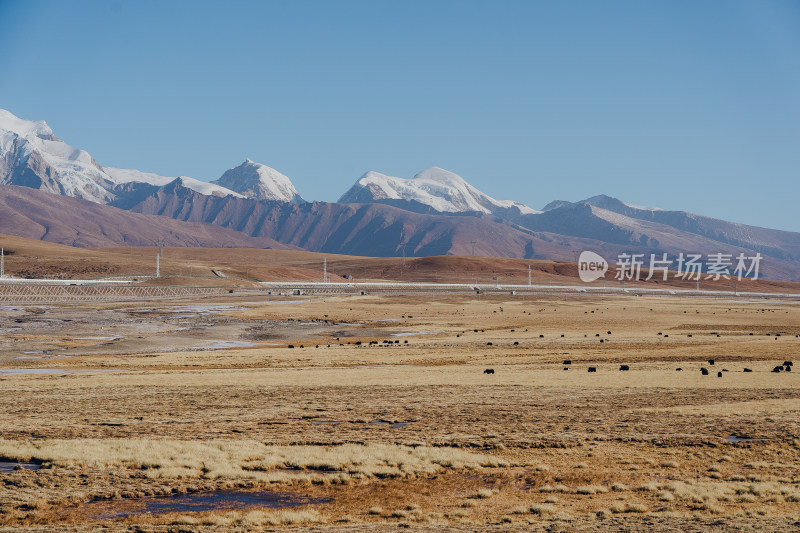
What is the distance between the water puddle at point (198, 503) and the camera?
17.4 m

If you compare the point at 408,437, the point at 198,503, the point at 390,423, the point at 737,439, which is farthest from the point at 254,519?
the point at 737,439

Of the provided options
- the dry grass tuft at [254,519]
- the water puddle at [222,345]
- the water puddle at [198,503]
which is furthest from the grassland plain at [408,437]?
the water puddle at [222,345]

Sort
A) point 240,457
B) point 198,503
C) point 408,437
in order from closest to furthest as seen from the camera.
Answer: point 198,503, point 240,457, point 408,437

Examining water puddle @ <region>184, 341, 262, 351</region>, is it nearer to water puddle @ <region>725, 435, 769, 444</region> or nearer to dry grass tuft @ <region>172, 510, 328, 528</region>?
water puddle @ <region>725, 435, 769, 444</region>

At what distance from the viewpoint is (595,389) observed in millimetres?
34750

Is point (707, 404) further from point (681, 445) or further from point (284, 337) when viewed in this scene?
point (284, 337)

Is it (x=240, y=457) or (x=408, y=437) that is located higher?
(x=408, y=437)

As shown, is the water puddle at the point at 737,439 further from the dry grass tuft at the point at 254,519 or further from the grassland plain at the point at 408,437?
the dry grass tuft at the point at 254,519

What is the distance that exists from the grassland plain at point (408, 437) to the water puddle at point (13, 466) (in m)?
0.21

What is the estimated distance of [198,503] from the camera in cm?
1816

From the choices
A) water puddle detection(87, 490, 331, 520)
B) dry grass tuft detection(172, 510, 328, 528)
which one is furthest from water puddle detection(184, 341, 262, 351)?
dry grass tuft detection(172, 510, 328, 528)

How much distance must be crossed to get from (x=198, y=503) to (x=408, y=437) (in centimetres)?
834

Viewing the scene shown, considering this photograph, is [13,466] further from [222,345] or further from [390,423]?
[222,345]

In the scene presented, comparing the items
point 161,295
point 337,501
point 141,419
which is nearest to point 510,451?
point 337,501
